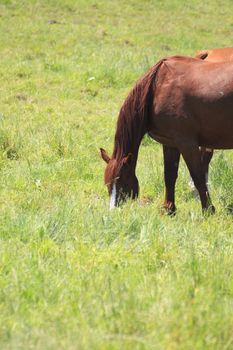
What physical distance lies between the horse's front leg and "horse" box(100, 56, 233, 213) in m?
0.02

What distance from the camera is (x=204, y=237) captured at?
4570mm

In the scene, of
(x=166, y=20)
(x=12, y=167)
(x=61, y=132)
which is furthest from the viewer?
(x=166, y=20)

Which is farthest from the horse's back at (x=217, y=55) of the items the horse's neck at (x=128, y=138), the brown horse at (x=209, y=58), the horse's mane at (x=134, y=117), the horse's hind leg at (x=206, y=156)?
the horse's neck at (x=128, y=138)

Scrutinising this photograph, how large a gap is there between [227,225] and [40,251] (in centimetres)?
183

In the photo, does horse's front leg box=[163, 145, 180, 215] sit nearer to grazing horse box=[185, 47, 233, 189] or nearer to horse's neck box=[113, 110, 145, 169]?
horse's neck box=[113, 110, 145, 169]

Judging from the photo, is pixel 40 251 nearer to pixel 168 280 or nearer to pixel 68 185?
pixel 168 280

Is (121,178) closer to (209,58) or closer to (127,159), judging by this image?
(127,159)

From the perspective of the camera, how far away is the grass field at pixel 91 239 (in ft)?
9.42

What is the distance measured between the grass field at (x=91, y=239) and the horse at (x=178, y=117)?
302 millimetres

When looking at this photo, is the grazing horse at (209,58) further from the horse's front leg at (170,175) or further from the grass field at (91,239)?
the horse's front leg at (170,175)

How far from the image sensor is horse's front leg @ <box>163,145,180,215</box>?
586 cm

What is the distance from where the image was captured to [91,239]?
4297 mm

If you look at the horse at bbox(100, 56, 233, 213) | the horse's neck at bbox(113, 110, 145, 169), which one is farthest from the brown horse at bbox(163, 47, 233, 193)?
the horse's neck at bbox(113, 110, 145, 169)

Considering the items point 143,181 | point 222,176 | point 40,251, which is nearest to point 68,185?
point 143,181
